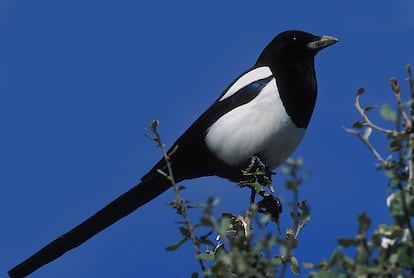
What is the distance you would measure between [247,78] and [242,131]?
449mm

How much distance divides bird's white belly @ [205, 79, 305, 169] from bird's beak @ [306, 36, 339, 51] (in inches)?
22.0

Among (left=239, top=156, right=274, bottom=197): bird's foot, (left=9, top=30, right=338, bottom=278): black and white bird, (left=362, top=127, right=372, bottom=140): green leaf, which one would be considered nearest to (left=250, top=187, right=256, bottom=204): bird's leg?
(left=239, top=156, right=274, bottom=197): bird's foot

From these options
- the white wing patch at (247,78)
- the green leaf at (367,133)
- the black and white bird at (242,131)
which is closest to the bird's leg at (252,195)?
the black and white bird at (242,131)

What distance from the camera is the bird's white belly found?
462cm

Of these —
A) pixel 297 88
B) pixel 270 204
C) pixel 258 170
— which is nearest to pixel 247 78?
pixel 297 88

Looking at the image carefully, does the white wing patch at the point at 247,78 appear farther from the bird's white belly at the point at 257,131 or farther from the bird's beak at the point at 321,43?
the bird's beak at the point at 321,43

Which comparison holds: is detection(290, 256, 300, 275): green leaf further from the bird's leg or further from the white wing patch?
the white wing patch

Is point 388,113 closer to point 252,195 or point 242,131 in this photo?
point 252,195

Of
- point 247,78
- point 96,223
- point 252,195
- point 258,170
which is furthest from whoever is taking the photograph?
point 247,78

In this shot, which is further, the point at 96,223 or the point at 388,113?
the point at 96,223

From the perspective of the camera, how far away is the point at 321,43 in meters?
5.21

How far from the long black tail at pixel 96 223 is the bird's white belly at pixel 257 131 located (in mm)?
483

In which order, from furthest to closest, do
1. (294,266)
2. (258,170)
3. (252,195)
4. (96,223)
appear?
(96,223)
(258,170)
(252,195)
(294,266)

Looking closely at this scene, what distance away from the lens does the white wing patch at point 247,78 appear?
4.87m
